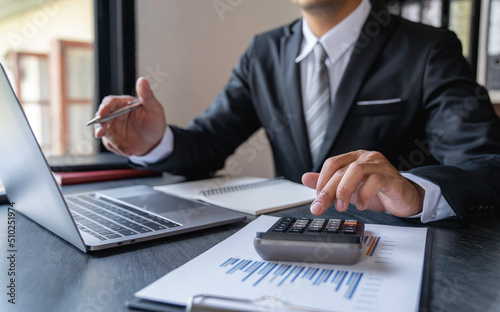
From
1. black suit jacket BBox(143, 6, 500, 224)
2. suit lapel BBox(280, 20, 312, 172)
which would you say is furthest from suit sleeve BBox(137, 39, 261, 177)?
suit lapel BBox(280, 20, 312, 172)

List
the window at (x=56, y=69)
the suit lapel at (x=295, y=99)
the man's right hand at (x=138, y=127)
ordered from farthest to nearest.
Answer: the window at (x=56, y=69), the suit lapel at (x=295, y=99), the man's right hand at (x=138, y=127)

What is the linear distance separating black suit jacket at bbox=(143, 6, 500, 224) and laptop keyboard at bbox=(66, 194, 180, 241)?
33cm

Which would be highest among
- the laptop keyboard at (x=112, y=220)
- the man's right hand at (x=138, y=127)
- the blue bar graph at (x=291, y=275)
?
the man's right hand at (x=138, y=127)

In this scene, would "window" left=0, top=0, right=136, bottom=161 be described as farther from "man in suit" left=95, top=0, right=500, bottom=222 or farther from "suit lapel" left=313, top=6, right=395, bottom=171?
"suit lapel" left=313, top=6, right=395, bottom=171

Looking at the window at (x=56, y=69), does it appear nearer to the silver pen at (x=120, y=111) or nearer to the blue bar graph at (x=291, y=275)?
the silver pen at (x=120, y=111)

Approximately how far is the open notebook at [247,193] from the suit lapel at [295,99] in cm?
23

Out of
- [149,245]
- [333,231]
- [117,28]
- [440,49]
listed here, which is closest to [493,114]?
[440,49]

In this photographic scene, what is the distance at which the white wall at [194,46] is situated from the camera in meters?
1.54

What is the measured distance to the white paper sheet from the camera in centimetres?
35

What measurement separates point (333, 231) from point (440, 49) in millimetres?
816

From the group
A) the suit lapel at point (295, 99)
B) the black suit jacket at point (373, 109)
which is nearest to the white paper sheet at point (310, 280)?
the black suit jacket at point (373, 109)

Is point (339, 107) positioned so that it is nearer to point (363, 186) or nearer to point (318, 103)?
point (318, 103)

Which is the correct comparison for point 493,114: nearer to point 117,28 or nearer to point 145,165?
point 145,165

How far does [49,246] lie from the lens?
0.53 metres
